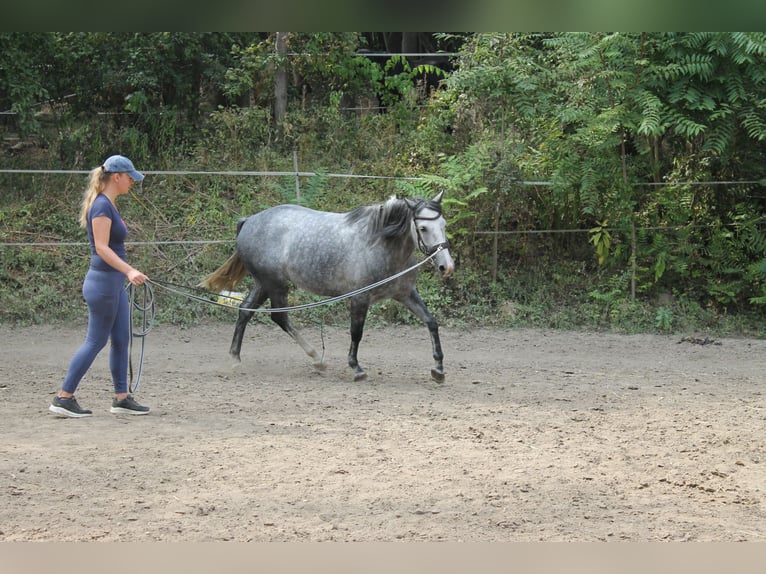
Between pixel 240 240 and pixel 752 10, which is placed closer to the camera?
pixel 752 10

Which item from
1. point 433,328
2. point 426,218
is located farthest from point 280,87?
point 433,328

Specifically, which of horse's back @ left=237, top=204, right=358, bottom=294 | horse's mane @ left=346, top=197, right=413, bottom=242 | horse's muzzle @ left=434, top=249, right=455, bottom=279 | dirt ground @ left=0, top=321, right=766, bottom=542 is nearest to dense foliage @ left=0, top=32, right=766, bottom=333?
dirt ground @ left=0, top=321, right=766, bottom=542

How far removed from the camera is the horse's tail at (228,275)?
315 inches

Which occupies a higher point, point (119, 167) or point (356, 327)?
point (119, 167)

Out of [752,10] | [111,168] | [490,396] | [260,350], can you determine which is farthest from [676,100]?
[752,10]

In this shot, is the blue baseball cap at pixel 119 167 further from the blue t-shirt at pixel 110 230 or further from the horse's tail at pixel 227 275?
the horse's tail at pixel 227 275

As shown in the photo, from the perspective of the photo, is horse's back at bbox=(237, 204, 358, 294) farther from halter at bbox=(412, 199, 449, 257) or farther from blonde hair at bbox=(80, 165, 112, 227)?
blonde hair at bbox=(80, 165, 112, 227)

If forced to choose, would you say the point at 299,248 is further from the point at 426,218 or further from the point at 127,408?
the point at 127,408

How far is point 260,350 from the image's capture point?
28.9 feet

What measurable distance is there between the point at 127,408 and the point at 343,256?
2.31 metres

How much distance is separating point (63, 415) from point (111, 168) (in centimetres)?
174

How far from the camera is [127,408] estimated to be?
6.03m

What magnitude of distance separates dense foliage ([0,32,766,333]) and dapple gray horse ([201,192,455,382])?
2278 mm

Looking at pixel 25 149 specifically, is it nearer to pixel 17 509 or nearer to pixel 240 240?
pixel 240 240
